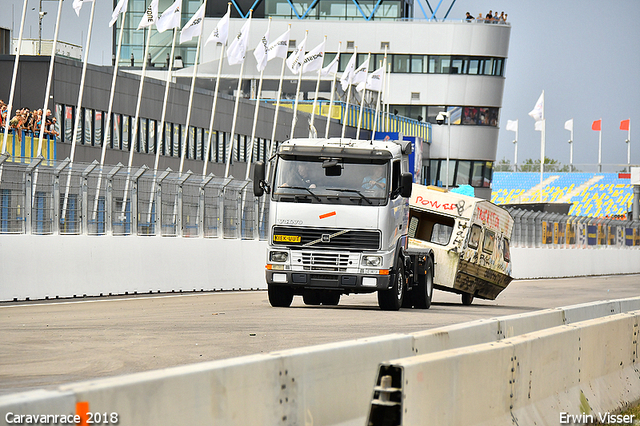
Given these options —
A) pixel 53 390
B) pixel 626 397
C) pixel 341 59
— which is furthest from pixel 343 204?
pixel 341 59

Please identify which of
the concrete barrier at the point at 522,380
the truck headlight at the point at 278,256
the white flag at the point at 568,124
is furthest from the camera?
the white flag at the point at 568,124

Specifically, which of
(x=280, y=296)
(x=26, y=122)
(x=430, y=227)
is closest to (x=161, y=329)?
(x=280, y=296)

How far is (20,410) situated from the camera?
3893mm

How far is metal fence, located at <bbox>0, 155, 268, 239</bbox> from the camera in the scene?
63.3ft

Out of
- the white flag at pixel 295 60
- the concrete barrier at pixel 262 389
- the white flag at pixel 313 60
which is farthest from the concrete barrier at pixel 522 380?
the white flag at pixel 313 60

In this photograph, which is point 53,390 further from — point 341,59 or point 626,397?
point 341,59

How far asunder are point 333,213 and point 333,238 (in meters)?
0.47

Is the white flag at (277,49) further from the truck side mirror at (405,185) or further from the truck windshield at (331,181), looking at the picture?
the truck windshield at (331,181)

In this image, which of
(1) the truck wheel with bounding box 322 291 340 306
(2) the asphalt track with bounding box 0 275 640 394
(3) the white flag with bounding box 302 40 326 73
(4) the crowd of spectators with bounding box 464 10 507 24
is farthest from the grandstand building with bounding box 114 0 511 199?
(2) the asphalt track with bounding box 0 275 640 394

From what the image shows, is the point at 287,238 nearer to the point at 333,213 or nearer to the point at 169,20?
the point at 333,213

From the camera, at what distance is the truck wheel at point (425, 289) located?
2048 cm

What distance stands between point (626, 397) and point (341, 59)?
78160 millimetres

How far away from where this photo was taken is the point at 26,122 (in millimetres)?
37750

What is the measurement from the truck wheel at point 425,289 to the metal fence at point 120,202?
6.34 metres
